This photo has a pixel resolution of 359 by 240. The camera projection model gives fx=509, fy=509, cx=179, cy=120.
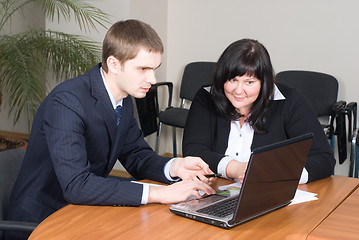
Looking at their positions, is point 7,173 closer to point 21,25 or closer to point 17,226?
point 17,226

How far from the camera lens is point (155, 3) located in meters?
4.43

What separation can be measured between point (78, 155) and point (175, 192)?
1.11ft

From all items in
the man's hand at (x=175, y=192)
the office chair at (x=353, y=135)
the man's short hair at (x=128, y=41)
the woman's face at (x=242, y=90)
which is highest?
the man's short hair at (x=128, y=41)

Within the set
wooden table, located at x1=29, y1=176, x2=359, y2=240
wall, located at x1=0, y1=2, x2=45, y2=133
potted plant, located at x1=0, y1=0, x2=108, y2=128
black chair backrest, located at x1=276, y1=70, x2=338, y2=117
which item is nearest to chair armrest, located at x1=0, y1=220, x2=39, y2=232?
wooden table, located at x1=29, y1=176, x2=359, y2=240

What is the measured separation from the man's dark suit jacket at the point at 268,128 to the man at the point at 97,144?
30 centimetres

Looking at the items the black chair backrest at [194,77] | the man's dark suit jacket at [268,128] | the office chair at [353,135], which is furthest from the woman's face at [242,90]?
the black chair backrest at [194,77]

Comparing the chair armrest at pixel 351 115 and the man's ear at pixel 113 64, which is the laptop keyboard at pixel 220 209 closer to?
the man's ear at pixel 113 64

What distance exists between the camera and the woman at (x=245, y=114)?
85.1 inches

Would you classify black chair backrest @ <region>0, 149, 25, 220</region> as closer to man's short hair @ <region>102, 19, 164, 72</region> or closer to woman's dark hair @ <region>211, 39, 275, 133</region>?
man's short hair @ <region>102, 19, 164, 72</region>

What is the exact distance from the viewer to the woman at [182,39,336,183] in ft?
7.09

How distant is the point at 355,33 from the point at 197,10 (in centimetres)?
138

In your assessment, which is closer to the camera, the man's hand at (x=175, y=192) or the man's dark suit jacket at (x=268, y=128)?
the man's hand at (x=175, y=192)

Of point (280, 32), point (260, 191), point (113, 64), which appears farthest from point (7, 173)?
point (280, 32)

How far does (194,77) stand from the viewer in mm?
4441
